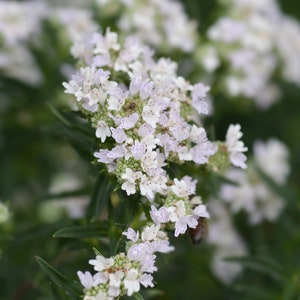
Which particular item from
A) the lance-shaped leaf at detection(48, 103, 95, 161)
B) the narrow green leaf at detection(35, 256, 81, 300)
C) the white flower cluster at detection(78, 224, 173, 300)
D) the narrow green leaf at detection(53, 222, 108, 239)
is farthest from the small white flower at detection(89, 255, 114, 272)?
the lance-shaped leaf at detection(48, 103, 95, 161)

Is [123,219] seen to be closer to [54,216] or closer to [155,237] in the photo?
[155,237]

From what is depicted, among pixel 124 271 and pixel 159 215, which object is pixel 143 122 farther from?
pixel 124 271

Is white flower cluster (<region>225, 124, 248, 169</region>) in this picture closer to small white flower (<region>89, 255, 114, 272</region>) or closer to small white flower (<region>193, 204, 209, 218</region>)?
small white flower (<region>193, 204, 209, 218</region>)

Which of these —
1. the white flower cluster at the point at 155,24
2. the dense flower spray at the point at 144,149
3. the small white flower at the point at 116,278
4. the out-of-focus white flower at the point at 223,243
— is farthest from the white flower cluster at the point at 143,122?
the out-of-focus white flower at the point at 223,243

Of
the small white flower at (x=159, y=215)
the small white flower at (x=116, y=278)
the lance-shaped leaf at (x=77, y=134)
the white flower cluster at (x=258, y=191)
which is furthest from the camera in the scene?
the white flower cluster at (x=258, y=191)

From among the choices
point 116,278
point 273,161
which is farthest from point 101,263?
point 273,161

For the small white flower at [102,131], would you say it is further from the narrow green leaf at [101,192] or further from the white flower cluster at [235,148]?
the white flower cluster at [235,148]
